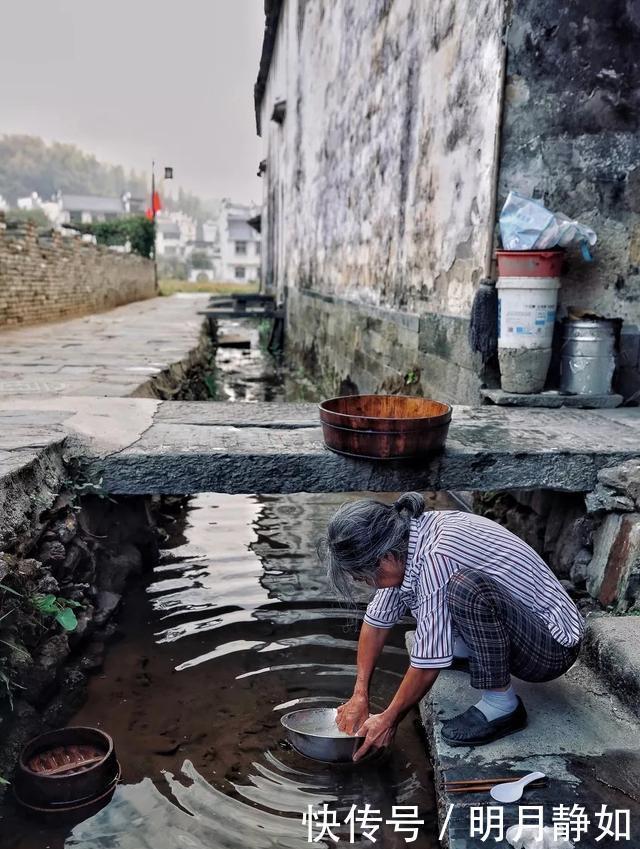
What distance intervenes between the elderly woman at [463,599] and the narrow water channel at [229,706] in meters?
0.29

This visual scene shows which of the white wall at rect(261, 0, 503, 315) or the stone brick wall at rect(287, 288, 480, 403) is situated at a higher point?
the white wall at rect(261, 0, 503, 315)

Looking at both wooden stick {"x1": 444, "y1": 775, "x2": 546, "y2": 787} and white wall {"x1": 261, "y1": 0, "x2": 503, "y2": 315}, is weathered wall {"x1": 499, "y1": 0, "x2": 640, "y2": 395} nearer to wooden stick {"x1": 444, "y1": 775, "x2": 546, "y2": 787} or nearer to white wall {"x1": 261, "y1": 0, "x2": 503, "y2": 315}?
white wall {"x1": 261, "y1": 0, "x2": 503, "y2": 315}

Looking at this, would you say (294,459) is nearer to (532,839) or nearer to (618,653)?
(618,653)

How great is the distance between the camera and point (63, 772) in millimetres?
2297

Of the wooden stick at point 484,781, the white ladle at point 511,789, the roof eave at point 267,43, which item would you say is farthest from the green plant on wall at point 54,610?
the roof eave at point 267,43

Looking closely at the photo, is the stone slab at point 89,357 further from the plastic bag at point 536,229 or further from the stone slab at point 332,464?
the plastic bag at point 536,229

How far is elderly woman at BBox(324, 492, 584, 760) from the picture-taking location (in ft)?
Result: 6.95

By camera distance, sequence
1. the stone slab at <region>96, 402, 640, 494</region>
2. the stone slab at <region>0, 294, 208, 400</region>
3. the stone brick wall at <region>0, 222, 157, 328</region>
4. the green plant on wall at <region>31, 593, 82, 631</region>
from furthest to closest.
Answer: the stone brick wall at <region>0, 222, 157, 328</region> → the stone slab at <region>0, 294, 208, 400</region> → the stone slab at <region>96, 402, 640, 494</region> → the green plant on wall at <region>31, 593, 82, 631</region>

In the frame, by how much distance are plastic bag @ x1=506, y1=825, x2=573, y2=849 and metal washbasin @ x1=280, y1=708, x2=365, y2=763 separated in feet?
2.29

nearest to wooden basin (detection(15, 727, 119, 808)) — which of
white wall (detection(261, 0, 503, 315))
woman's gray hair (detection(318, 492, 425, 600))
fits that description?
woman's gray hair (detection(318, 492, 425, 600))

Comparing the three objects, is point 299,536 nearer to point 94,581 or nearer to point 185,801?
point 94,581

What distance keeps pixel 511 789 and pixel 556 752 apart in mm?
261

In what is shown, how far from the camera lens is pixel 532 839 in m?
1.80

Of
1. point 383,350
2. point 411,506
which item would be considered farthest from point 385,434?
point 383,350
